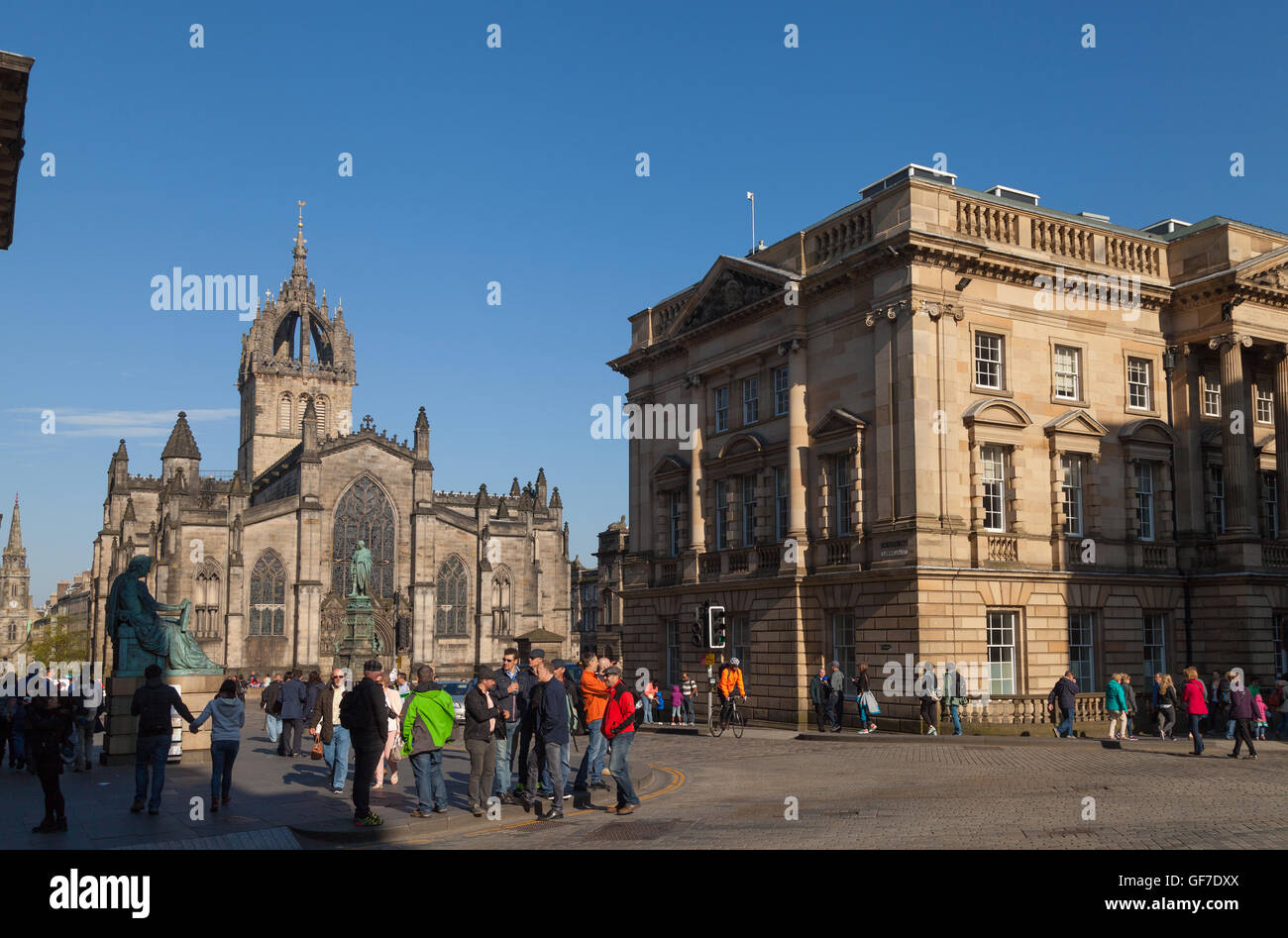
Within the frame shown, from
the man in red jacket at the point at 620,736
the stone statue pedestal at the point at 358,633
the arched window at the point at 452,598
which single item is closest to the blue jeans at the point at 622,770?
the man in red jacket at the point at 620,736

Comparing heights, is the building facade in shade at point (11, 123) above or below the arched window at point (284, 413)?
below

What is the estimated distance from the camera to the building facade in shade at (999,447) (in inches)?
1115

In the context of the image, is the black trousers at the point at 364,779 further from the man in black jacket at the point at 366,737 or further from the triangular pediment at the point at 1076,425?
the triangular pediment at the point at 1076,425

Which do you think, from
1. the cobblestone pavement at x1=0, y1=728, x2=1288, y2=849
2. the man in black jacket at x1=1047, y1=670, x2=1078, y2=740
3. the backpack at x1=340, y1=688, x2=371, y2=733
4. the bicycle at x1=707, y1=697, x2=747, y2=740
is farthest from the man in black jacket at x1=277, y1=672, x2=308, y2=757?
the man in black jacket at x1=1047, y1=670, x2=1078, y2=740

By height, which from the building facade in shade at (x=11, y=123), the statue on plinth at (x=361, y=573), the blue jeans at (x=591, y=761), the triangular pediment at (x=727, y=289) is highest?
the triangular pediment at (x=727, y=289)

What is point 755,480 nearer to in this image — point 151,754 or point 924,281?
point 924,281

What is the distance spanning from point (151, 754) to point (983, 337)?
23111mm

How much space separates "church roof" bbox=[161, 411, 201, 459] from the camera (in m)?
93.6

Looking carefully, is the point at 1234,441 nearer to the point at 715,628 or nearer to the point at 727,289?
the point at 727,289

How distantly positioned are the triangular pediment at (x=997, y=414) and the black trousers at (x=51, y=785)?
73.2 feet

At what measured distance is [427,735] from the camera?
546 inches

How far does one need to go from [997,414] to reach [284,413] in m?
82.2
